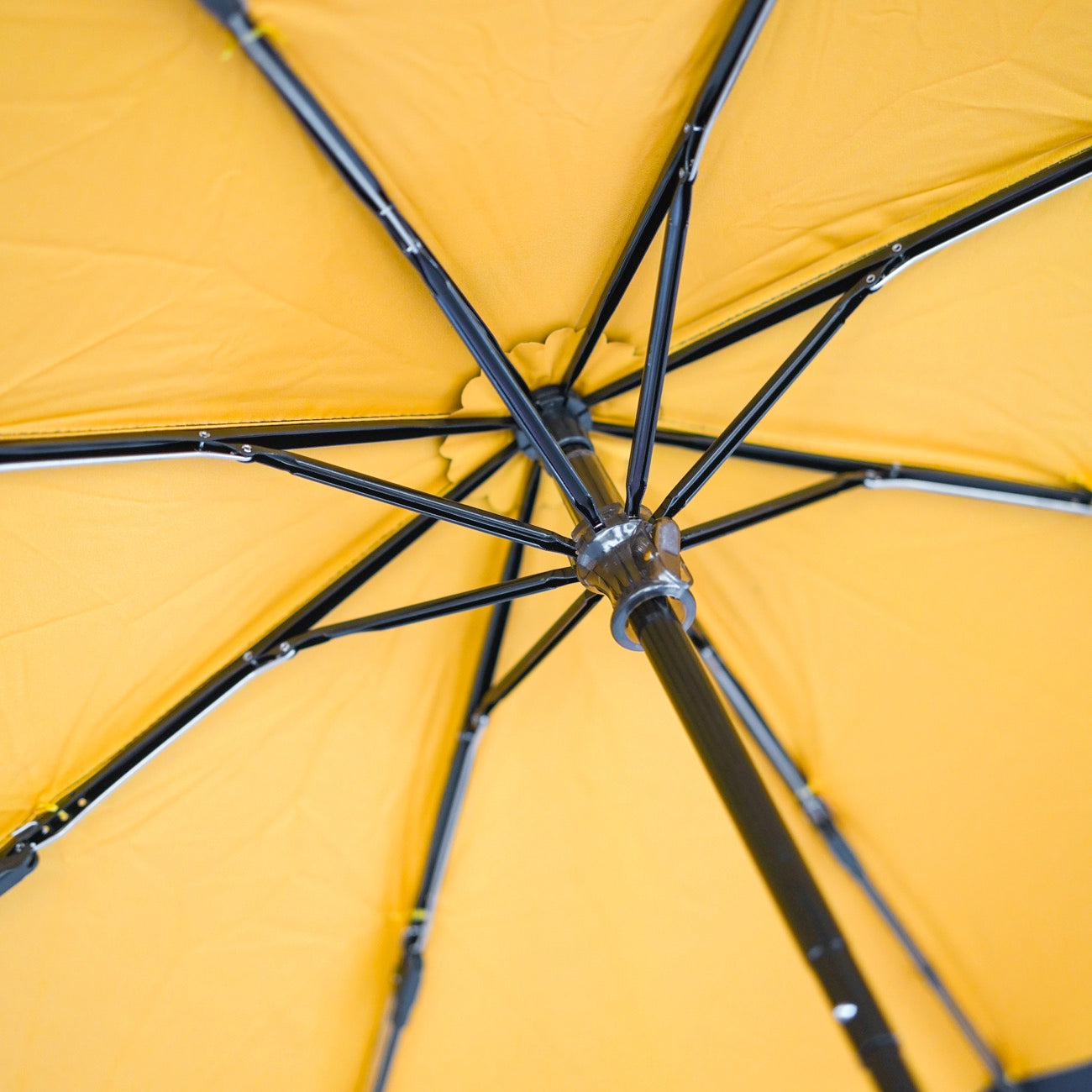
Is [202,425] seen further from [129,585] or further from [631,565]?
[631,565]

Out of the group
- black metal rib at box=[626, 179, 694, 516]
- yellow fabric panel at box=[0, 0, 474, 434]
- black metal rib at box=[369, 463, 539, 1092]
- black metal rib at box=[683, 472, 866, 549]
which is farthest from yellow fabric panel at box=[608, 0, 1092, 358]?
black metal rib at box=[369, 463, 539, 1092]

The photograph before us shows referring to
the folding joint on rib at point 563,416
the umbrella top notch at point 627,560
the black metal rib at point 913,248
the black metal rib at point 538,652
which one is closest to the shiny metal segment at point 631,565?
the umbrella top notch at point 627,560

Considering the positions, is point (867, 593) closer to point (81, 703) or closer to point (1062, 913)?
point (1062, 913)

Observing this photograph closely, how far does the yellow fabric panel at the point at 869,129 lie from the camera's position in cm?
189

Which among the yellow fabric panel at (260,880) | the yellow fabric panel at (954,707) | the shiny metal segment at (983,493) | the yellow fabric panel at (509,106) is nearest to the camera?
the yellow fabric panel at (509,106)

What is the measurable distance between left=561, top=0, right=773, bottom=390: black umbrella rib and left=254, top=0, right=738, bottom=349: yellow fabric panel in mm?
54

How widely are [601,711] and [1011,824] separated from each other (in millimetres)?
1246

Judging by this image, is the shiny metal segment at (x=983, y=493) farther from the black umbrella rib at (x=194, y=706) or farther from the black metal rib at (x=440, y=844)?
the black umbrella rib at (x=194, y=706)

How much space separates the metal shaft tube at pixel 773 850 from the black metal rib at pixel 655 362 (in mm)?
348

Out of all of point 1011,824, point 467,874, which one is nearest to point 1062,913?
point 1011,824

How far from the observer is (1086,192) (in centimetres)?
217

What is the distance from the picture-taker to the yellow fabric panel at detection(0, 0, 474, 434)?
1.54 meters

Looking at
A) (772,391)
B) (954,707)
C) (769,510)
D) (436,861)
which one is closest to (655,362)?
(772,391)

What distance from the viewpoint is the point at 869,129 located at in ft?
6.73
